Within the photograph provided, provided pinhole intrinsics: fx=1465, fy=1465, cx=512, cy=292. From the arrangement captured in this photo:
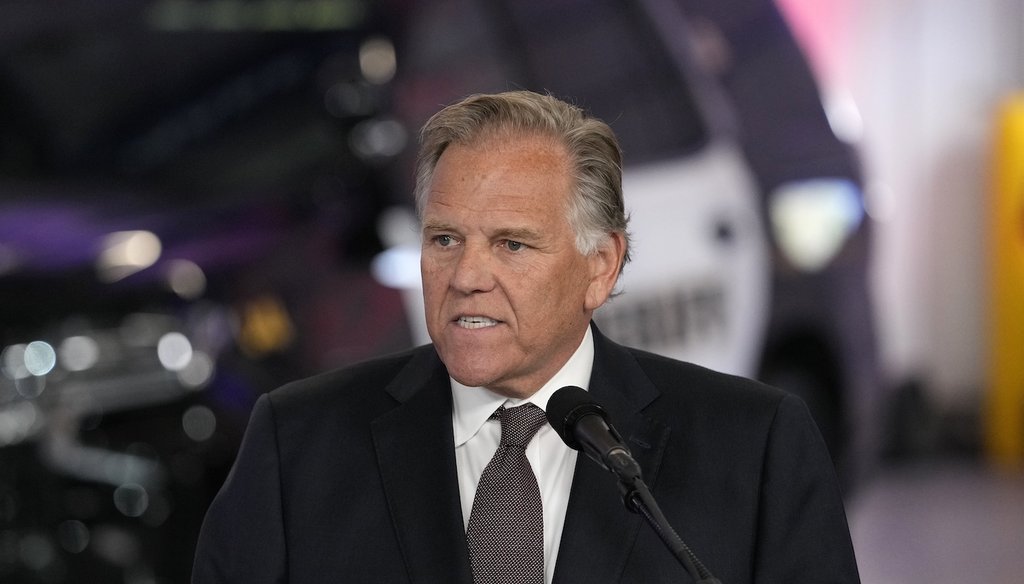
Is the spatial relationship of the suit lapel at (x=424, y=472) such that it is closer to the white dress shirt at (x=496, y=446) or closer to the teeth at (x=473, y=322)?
the white dress shirt at (x=496, y=446)

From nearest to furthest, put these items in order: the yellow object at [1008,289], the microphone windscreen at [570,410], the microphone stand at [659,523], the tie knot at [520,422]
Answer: the microphone stand at [659,523]
the microphone windscreen at [570,410]
the tie knot at [520,422]
the yellow object at [1008,289]

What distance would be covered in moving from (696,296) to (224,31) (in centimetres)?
161

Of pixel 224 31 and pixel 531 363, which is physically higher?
pixel 224 31

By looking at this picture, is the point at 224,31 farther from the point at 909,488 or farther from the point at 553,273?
the point at 909,488

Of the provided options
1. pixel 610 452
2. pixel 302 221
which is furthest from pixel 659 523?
pixel 302 221

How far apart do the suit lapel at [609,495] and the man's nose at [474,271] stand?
0.74ft

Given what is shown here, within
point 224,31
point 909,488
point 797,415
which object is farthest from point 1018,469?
point 797,415

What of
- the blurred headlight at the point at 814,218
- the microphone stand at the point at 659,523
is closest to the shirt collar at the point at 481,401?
the microphone stand at the point at 659,523

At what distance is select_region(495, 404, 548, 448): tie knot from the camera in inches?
75.8

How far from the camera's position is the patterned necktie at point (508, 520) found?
1839mm

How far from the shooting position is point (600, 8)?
4.56 m

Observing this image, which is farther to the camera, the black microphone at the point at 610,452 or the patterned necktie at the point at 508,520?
the patterned necktie at the point at 508,520

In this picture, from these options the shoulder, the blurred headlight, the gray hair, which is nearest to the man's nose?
the gray hair

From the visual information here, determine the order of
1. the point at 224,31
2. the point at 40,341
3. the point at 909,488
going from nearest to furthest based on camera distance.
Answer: the point at 40,341
the point at 224,31
the point at 909,488
